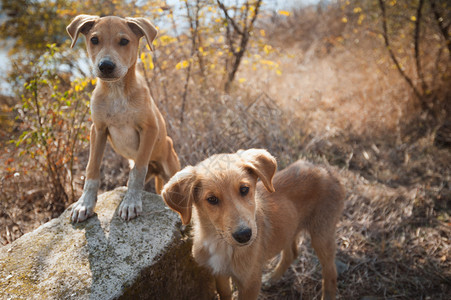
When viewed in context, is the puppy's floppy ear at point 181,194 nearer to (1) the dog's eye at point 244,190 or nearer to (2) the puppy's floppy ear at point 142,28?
(1) the dog's eye at point 244,190

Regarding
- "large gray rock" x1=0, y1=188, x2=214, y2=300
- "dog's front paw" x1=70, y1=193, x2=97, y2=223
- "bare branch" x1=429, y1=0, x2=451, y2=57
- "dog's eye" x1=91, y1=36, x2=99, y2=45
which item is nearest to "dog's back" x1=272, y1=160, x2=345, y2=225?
"large gray rock" x1=0, y1=188, x2=214, y2=300

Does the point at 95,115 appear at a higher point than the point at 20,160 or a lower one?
higher

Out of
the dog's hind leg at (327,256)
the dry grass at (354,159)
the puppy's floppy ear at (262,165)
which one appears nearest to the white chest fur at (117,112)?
the puppy's floppy ear at (262,165)

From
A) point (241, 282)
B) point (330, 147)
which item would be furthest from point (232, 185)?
point (330, 147)

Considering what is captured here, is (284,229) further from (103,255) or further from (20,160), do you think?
(20,160)

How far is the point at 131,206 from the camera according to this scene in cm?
281

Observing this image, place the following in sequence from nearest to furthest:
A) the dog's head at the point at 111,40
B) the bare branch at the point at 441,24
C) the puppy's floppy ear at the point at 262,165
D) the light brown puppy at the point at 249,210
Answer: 1. the light brown puppy at the point at 249,210
2. the puppy's floppy ear at the point at 262,165
3. the dog's head at the point at 111,40
4. the bare branch at the point at 441,24

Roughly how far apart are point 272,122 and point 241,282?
3.10 metres

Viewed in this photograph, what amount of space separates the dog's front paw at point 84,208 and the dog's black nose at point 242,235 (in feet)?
4.52

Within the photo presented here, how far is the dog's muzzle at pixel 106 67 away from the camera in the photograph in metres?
2.56

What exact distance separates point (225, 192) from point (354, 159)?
4.01 m

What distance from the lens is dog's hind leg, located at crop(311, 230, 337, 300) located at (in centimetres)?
315

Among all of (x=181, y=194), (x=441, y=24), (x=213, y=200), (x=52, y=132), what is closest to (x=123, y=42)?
(x=181, y=194)

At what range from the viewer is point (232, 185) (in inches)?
91.3
